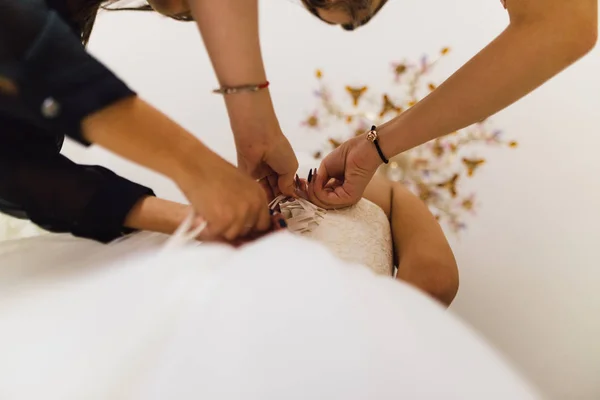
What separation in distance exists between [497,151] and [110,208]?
1.06 meters

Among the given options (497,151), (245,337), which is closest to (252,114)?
(245,337)

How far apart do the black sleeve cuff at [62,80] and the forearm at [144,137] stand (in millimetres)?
14

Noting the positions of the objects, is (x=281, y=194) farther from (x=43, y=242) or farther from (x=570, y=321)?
(x=570, y=321)

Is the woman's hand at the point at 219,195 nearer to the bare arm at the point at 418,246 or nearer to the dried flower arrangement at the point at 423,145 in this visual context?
the bare arm at the point at 418,246

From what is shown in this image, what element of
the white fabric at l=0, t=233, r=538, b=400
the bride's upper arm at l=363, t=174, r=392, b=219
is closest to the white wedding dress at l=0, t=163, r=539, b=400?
the white fabric at l=0, t=233, r=538, b=400

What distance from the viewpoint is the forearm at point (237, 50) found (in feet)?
2.07

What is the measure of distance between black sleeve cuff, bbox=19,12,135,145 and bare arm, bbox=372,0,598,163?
51 centimetres

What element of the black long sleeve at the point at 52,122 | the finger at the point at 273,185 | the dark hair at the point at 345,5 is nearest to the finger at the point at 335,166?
the finger at the point at 273,185

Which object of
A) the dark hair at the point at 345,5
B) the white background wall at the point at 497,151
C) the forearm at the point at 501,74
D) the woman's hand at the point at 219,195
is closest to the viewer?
the woman's hand at the point at 219,195

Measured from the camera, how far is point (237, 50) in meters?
0.65

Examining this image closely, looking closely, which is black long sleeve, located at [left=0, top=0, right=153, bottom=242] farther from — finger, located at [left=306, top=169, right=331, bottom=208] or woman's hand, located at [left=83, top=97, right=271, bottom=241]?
finger, located at [left=306, top=169, right=331, bottom=208]

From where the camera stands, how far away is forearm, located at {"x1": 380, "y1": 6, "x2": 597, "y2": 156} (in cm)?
67

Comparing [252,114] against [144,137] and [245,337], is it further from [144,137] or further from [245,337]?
[245,337]

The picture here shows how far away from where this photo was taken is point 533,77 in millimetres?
721
